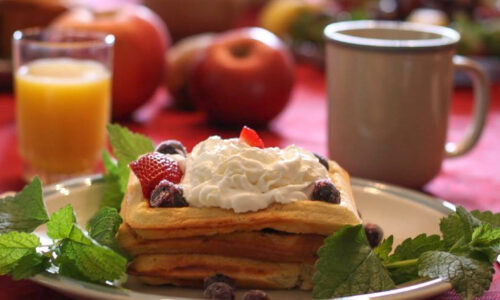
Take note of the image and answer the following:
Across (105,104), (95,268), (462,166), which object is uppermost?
(95,268)

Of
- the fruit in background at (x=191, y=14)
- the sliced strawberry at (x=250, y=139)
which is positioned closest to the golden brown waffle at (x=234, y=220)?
the sliced strawberry at (x=250, y=139)

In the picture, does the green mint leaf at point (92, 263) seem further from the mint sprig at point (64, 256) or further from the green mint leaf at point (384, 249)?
the green mint leaf at point (384, 249)

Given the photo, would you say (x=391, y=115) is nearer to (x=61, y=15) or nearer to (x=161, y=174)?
(x=161, y=174)

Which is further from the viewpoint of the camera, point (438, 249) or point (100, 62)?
point (100, 62)

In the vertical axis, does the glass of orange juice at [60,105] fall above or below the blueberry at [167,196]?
below

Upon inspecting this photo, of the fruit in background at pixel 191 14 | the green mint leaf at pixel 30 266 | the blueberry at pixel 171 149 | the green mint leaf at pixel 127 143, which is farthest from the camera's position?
the fruit in background at pixel 191 14

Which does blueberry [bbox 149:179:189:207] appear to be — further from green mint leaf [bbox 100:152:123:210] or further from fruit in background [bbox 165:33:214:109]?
fruit in background [bbox 165:33:214:109]

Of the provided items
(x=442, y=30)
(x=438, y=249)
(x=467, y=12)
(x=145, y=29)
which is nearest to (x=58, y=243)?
(x=438, y=249)

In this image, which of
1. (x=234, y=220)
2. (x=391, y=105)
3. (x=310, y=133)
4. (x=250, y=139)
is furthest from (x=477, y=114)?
(x=234, y=220)

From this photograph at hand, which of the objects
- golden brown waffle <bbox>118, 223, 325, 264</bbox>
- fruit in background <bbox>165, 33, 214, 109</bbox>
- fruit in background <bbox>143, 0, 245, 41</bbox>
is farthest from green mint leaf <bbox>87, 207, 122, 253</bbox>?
fruit in background <bbox>143, 0, 245, 41</bbox>
